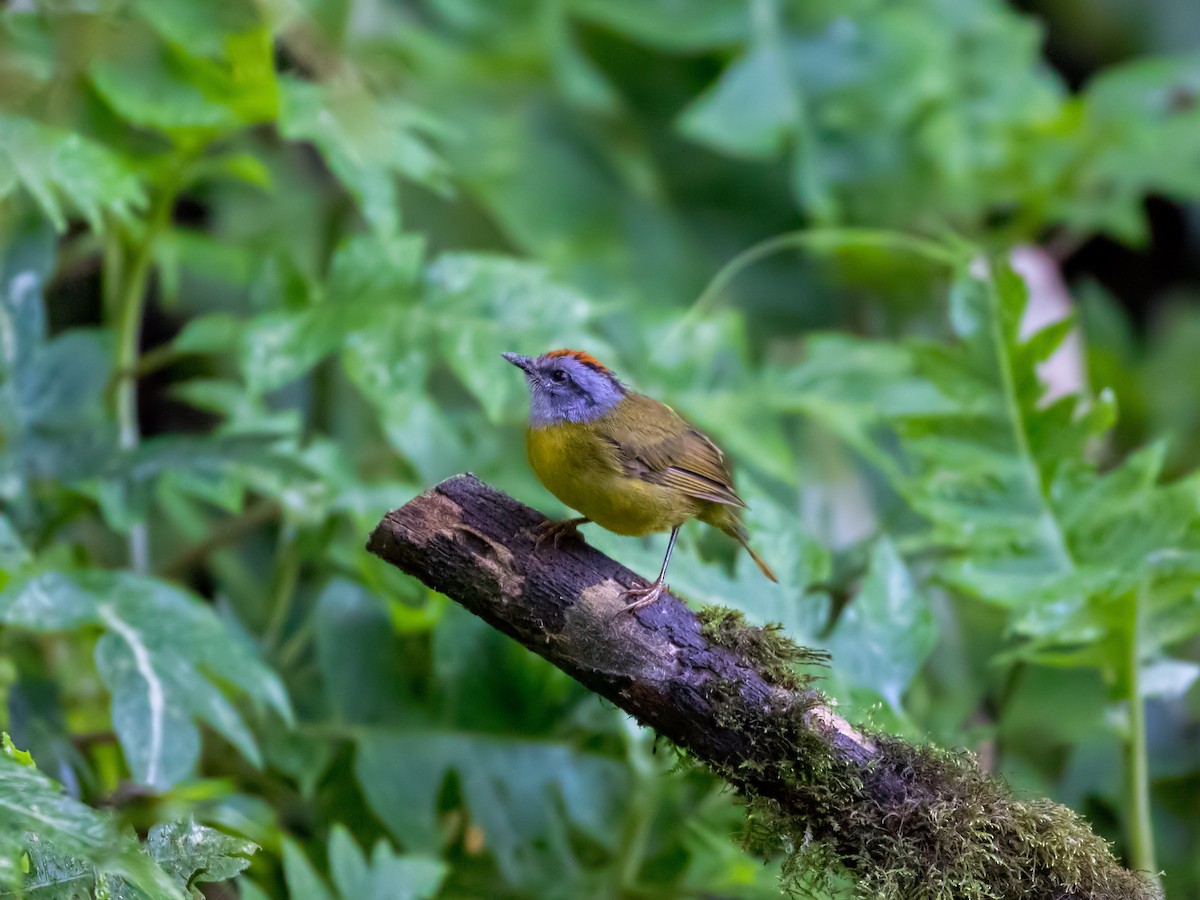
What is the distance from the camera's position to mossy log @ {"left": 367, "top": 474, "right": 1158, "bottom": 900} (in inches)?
84.0

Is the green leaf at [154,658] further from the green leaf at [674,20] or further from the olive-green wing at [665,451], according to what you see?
the green leaf at [674,20]

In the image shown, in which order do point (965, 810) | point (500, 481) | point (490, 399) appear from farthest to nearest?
point (500, 481)
point (490, 399)
point (965, 810)

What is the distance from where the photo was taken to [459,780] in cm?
350

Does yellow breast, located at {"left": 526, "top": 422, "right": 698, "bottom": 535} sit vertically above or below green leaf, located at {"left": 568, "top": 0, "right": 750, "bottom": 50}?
below

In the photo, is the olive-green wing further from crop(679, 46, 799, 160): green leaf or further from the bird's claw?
crop(679, 46, 799, 160): green leaf

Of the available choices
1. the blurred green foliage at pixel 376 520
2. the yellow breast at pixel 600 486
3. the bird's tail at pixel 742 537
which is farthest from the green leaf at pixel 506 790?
the yellow breast at pixel 600 486

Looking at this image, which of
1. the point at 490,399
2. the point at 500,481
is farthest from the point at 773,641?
the point at 500,481

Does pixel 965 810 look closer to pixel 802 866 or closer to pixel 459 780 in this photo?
pixel 802 866

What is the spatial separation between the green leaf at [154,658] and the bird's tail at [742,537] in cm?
128

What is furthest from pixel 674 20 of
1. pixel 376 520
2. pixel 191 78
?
pixel 376 520

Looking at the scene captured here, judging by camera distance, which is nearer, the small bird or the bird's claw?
the bird's claw

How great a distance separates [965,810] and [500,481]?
2171 mm

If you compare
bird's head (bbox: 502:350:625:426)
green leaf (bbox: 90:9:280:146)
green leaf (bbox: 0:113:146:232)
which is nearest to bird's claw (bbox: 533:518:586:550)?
bird's head (bbox: 502:350:625:426)

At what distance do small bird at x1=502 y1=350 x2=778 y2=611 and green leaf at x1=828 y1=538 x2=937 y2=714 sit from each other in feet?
0.85
